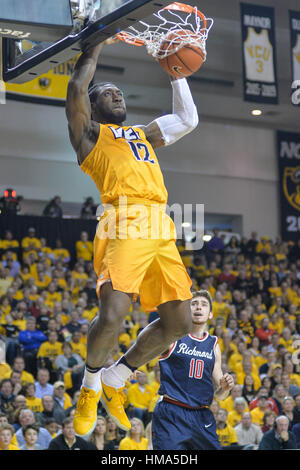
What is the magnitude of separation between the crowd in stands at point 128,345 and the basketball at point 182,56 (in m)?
5.60

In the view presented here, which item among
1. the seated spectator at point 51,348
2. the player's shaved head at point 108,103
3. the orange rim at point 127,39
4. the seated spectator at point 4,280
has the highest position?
the orange rim at point 127,39

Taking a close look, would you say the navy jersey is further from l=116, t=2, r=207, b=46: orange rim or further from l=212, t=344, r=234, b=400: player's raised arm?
l=116, t=2, r=207, b=46: orange rim

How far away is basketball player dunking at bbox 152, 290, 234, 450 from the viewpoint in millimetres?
6215

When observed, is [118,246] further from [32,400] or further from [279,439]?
[32,400]

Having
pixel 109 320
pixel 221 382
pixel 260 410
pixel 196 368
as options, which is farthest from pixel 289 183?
pixel 109 320

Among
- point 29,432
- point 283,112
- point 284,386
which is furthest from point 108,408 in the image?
point 283,112

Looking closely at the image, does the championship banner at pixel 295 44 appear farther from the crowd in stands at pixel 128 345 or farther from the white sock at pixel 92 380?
the white sock at pixel 92 380

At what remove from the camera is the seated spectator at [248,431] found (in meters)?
11.1

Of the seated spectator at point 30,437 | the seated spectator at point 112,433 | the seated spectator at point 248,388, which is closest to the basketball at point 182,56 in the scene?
the seated spectator at point 30,437

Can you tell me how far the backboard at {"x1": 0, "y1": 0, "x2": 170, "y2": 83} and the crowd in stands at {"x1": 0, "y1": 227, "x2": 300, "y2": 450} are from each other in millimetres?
5375

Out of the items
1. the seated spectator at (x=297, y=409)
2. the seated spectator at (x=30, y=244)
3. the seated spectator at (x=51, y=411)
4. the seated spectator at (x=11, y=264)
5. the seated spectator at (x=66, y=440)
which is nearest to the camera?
the seated spectator at (x=66, y=440)

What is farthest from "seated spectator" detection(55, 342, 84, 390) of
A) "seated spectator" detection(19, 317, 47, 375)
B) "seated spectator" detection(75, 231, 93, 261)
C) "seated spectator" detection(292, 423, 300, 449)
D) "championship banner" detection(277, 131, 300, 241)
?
"championship banner" detection(277, 131, 300, 241)

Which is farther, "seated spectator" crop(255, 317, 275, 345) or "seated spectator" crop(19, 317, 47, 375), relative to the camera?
"seated spectator" crop(255, 317, 275, 345)

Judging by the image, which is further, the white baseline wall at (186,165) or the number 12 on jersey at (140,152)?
the white baseline wall at (186,165)
